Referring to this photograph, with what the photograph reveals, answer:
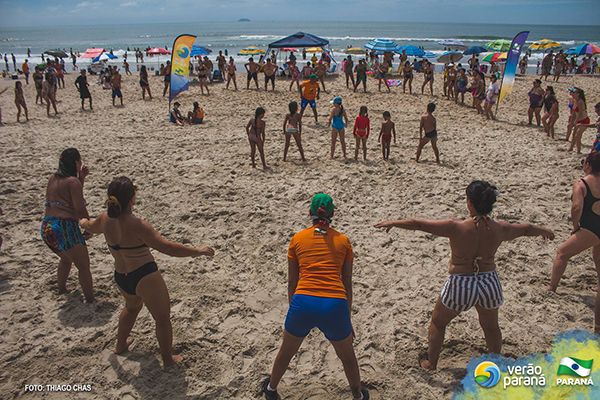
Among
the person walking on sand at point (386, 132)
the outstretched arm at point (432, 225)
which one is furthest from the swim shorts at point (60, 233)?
the person walking on sand at point (386, 132)

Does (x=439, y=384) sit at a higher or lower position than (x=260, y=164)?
lower

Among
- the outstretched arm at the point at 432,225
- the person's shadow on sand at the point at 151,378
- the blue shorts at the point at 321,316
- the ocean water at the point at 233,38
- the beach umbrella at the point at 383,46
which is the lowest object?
the person's shadow on sand at the point at 151,378

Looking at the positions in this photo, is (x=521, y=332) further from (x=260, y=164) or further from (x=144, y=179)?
(x=144, y=179)

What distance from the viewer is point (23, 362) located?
3018mm

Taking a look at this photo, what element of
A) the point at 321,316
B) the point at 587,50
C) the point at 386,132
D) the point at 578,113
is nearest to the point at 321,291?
the point at 321,316

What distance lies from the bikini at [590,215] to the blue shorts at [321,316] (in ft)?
8.79

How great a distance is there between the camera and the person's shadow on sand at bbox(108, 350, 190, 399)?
278 cm

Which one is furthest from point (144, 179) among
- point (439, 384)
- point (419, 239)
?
point (439, 384)

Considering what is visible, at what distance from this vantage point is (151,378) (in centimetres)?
290

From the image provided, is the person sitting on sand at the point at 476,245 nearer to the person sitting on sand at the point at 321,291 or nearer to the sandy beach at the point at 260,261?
the person sitting on sand at the point at 321,291

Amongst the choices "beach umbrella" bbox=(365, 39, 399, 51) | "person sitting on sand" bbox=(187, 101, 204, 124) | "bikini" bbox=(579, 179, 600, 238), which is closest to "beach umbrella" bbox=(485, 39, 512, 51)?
"beach umbrella" bbox=(365, 39, 399, 51)

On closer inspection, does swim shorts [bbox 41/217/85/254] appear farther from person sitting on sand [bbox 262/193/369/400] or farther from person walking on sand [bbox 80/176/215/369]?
person sitting on sand [bbox 262/193/369/400]

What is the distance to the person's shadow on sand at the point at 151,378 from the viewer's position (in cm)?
278

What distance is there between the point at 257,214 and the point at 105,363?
3.10m
